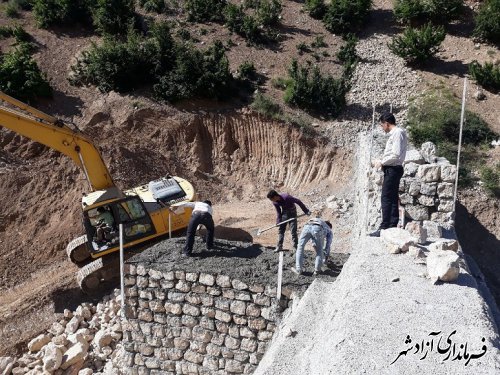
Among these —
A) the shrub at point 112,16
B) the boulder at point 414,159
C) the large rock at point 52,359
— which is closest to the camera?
the boulder at point 414,159

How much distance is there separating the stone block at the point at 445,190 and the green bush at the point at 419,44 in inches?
470

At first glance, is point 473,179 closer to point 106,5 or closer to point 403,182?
point 403,182

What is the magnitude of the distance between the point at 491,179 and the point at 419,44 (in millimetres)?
7177

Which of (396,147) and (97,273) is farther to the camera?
(97,273)

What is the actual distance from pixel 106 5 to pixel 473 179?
15410mm

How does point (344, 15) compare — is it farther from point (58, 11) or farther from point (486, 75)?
point (58, 11)

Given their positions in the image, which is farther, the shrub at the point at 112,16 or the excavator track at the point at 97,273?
the shrub at the point at 112,16

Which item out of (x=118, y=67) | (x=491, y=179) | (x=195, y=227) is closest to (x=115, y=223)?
(x=195, y=227)

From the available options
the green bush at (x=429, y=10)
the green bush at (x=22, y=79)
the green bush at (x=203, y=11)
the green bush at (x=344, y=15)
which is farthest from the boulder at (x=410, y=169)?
the green bush at (x=203, y=11)

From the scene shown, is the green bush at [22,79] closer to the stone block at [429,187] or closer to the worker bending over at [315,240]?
the worker bending over at [315,240]

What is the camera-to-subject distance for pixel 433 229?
803 cm

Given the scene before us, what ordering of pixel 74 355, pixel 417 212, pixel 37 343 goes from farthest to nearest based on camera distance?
pixel 37 343 → pixel 74 355 → pixel 417 212

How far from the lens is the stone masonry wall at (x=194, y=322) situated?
25.2 feet

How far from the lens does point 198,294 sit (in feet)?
26.1
